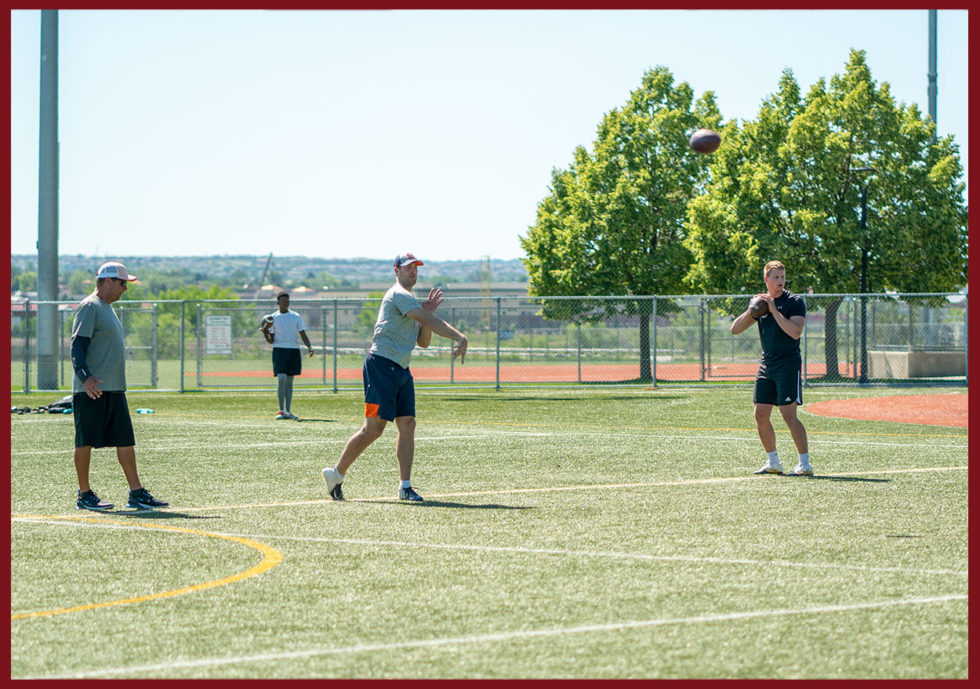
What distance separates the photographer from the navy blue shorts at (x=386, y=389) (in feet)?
33.7

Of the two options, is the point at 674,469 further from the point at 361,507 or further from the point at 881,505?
the point at 361,507

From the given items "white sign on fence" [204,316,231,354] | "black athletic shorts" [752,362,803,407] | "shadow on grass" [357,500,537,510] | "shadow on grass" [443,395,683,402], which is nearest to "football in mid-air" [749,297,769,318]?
"black athletic shorts" [752,362,803,407]

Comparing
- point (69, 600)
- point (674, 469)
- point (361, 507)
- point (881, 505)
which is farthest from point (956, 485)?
point (69, 600)

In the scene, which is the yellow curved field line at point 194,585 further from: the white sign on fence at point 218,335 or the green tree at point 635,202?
the green tree at point 635,202

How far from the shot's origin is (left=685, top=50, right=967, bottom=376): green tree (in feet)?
117

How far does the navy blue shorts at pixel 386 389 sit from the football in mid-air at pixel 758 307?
3.39 metres

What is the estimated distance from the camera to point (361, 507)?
9.97 meters

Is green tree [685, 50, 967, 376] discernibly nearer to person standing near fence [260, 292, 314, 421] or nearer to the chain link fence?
the chain link fence

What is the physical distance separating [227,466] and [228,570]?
233 inches

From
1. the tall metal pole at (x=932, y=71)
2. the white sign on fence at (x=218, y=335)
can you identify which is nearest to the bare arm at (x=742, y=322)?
the white sign on fence at (x=218, y=335)

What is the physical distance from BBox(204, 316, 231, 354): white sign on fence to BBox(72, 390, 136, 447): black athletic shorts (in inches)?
967

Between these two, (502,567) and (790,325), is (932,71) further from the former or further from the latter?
(502,567)

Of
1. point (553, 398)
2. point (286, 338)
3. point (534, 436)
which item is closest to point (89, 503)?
point (534, 436)

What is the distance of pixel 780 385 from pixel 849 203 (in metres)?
25.8
